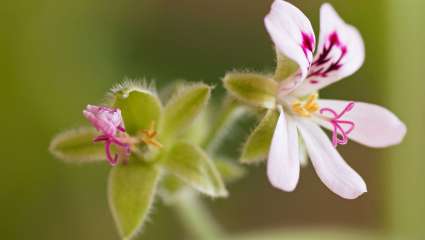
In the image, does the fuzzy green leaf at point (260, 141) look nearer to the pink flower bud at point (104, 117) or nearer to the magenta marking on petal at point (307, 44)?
the magenta marking on petal at point (307, 44)

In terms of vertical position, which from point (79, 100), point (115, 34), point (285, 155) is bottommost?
point (285, 155)

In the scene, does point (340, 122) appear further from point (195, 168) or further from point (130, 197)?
point (130, 197)

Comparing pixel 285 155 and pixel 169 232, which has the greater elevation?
pixel 169 232

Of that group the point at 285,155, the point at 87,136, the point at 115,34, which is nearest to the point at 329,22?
the point at 285,155

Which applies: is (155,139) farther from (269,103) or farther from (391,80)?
(391,80)

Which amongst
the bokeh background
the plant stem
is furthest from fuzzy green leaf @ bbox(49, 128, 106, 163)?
the bokeh background

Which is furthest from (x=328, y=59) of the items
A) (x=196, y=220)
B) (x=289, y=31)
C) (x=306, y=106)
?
(x=196, y=220)

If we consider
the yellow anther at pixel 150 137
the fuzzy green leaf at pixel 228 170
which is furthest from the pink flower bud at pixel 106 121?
the fuzzy green leaf at pixel 228 170
